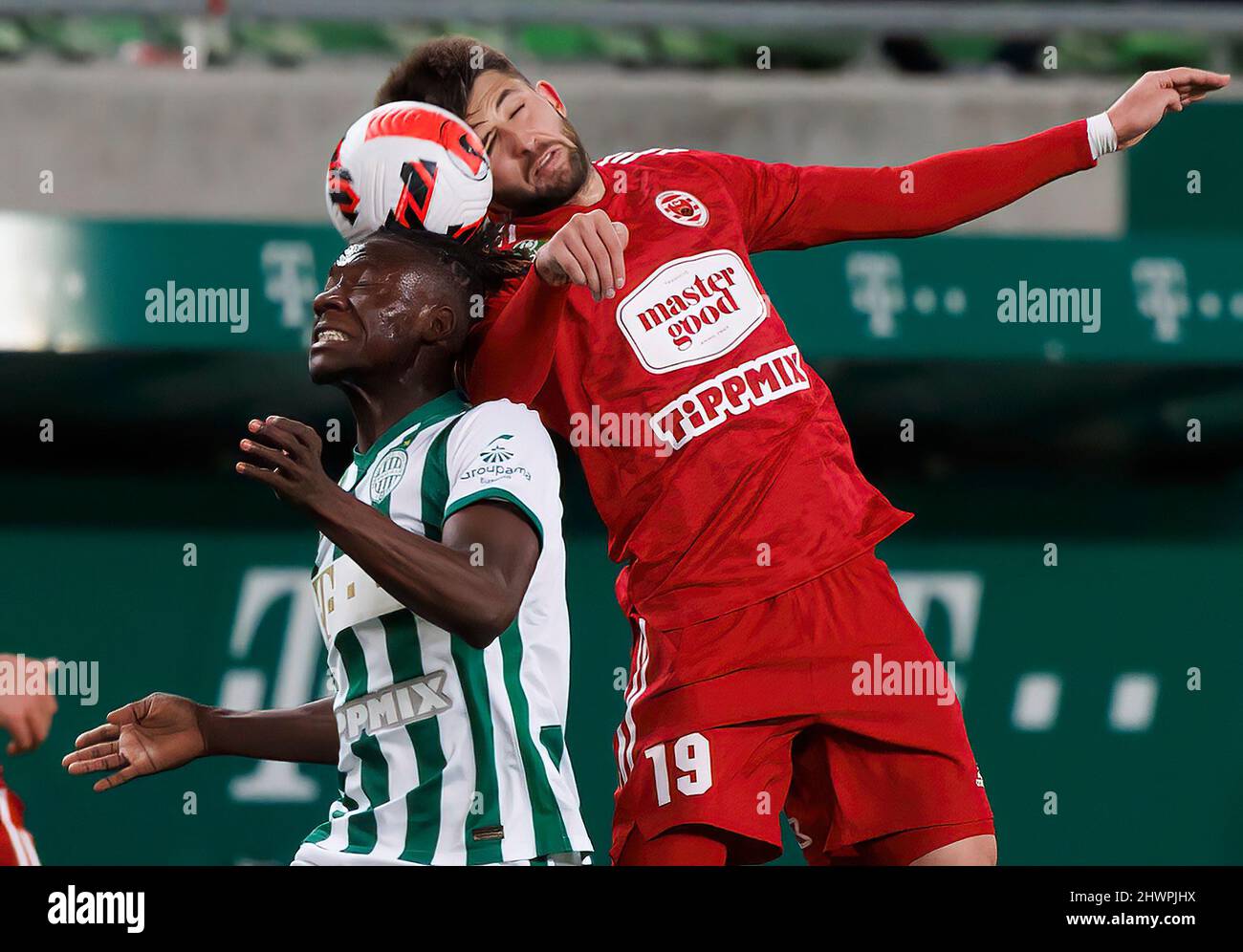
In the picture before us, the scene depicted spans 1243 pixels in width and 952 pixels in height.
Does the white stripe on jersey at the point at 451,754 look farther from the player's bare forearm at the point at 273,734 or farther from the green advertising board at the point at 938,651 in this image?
the green advertising board at the point at 938,651

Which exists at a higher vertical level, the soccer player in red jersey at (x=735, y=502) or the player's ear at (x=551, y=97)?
the player's ear at (x=551, y=97)

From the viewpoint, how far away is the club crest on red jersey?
107 inches

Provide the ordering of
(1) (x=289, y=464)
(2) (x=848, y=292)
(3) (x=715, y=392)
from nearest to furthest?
1. (1) (x=289, y=464)
2. (3) (x=715, y=392)
3. (2) (x=848, y=292)

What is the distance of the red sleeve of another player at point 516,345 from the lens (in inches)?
89.1

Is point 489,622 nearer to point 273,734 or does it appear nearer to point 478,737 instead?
point 478,737

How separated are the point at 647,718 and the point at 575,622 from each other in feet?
7.85

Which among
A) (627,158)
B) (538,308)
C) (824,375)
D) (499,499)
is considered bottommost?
(499,499)

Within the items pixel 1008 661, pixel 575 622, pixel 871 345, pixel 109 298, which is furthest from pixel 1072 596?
pixel 109 298

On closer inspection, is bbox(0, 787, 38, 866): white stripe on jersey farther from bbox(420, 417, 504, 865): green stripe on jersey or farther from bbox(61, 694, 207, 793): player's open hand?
bbox(420, 417, 504, 865): green stripe on jersey

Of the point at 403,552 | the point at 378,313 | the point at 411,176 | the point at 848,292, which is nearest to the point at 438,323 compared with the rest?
the point at 378,313

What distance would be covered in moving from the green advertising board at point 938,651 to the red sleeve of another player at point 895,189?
2.34 metres

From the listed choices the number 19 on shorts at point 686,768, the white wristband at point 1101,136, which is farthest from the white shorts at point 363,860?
the white wristband at point 1101,136

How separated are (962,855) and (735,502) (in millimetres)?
637

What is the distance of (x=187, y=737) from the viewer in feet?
7.57
